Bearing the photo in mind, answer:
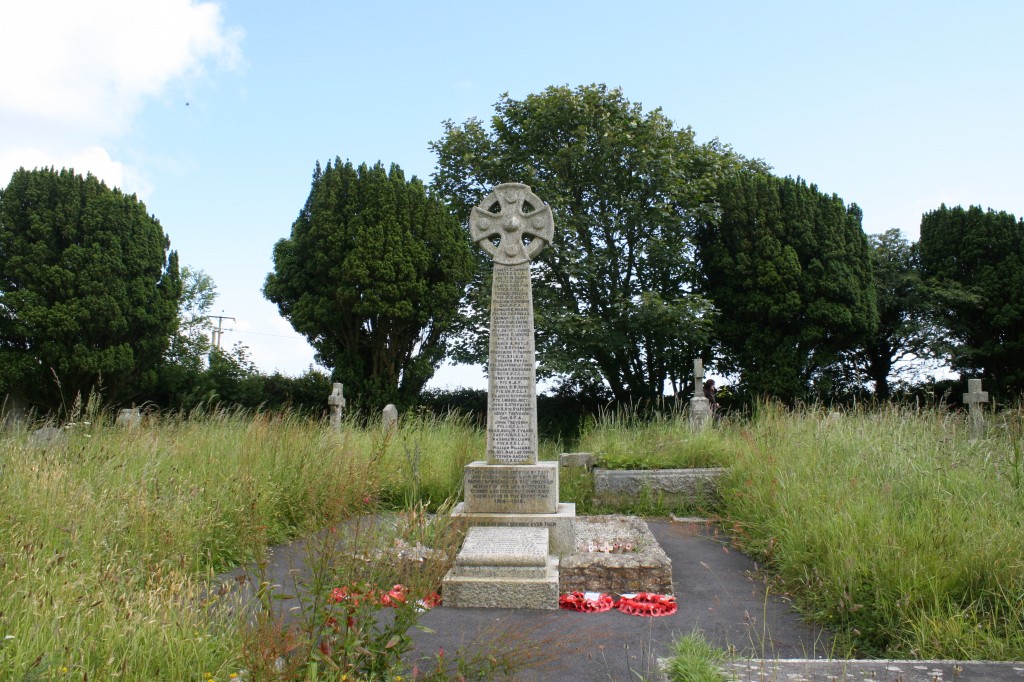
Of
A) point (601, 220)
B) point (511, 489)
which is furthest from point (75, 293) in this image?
point (511, 489)

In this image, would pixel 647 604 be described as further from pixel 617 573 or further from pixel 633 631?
pixel 633 631

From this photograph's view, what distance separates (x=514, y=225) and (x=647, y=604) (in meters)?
4.03

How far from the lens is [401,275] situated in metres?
16.5

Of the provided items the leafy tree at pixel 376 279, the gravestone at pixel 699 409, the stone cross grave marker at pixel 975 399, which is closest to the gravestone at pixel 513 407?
the gravestone at pixel 699 409

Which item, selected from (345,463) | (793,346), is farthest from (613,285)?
(345,463)

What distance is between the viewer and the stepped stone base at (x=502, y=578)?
16.0ft

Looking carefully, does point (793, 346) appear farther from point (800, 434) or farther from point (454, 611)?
point (454, 611)

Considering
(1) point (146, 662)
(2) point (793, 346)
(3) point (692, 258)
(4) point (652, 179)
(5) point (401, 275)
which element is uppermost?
(4) point (652, 179)

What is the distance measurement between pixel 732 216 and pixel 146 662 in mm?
19042

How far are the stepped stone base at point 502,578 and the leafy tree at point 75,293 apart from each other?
13.7 m

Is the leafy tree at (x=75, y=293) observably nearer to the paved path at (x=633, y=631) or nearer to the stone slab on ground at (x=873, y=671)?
the paved path at (x=633, y=631)

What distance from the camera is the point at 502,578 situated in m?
4.98

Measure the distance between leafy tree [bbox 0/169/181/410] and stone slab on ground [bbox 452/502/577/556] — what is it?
1273 centimetres

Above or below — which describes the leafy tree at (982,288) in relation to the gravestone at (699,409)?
above
